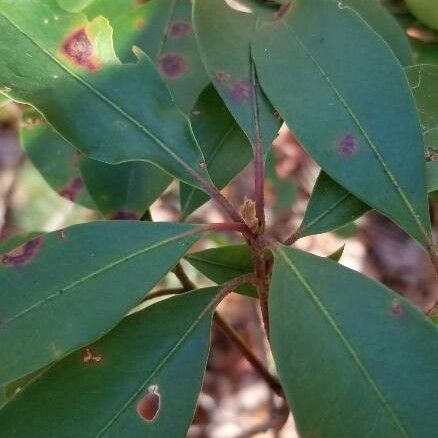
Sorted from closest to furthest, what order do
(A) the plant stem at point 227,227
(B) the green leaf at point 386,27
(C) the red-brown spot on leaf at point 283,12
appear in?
(A) the plant stem at point 227,227
(C) the red-brown spot on leaf at point 283,12
(B) the green leaf at point 386,27

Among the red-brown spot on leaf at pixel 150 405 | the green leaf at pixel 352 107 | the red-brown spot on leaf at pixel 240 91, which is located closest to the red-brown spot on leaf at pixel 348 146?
the green leaf at pixel 352 107

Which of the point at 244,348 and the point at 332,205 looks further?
the point at 244,348

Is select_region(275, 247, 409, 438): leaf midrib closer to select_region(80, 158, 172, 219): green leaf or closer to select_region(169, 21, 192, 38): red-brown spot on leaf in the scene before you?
select_region(80, 158, 172, 219): green leaf

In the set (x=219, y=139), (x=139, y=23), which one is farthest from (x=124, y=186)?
(x=139, y=23)

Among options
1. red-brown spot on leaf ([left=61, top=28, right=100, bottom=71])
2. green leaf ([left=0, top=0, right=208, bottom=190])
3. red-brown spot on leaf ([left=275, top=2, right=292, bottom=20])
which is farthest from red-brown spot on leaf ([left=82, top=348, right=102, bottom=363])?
red-brown spot on leaf ([left=275, top=2, right=292, bottom=20])

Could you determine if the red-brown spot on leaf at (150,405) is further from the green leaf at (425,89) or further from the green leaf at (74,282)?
the green leaf at (425,89)

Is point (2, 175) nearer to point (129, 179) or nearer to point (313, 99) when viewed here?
point (129, 179)

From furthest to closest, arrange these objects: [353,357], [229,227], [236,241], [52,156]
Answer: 1. [236,241]
2. [52,156]
3. [229,227]
4. [353,357]

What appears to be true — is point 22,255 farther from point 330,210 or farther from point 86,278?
point 330,210
